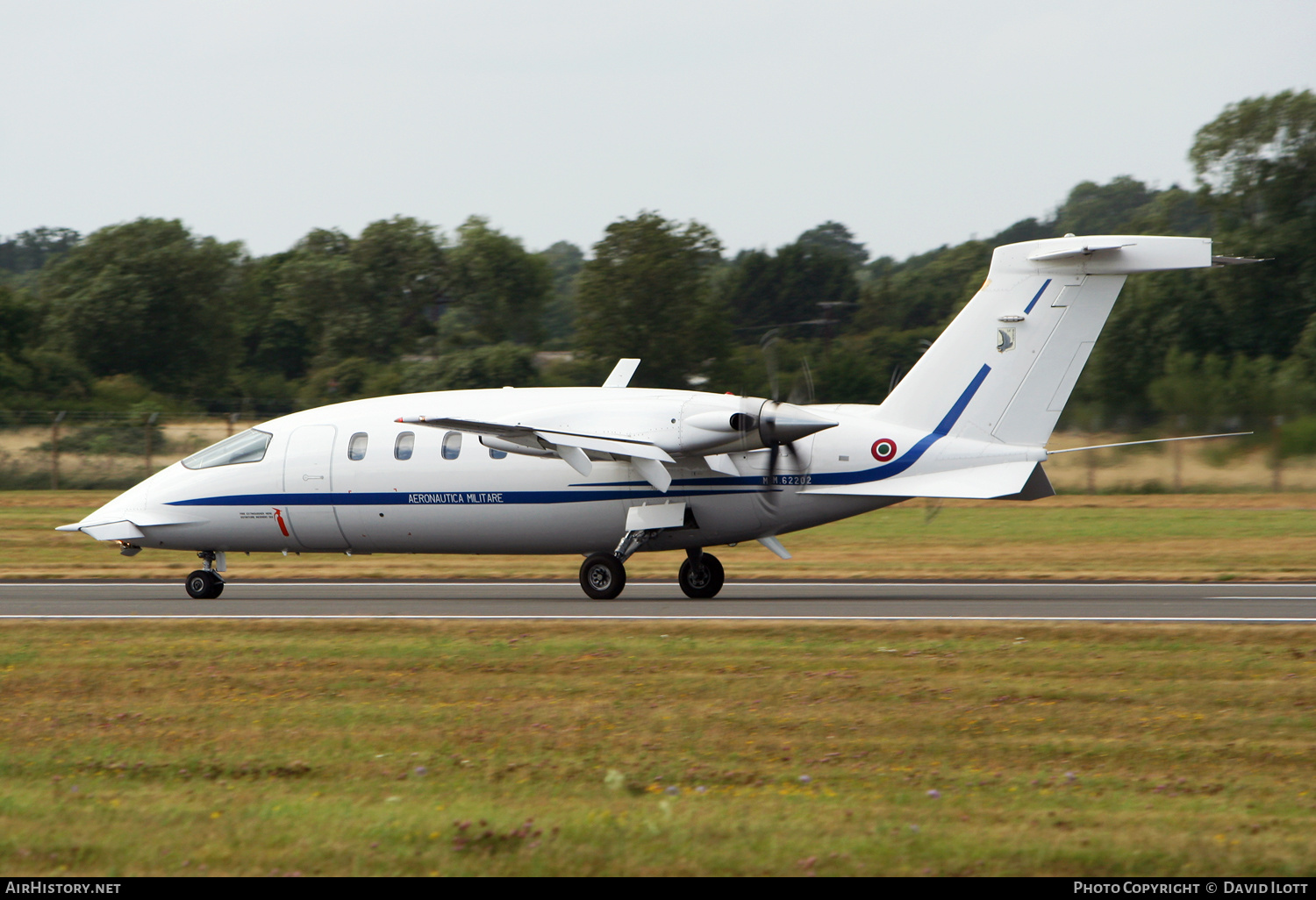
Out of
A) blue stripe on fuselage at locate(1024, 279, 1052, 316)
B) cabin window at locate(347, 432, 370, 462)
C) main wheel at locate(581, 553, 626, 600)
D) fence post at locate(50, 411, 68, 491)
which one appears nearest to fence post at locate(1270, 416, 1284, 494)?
blue stripe on fuselage at locate(1024, 279, 1052, 316)

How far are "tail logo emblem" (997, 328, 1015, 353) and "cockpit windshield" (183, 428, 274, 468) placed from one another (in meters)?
11.1

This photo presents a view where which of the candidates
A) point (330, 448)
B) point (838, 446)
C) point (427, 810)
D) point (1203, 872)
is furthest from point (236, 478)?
point (1203, 872)

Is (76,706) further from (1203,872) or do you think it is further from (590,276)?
(590,276)

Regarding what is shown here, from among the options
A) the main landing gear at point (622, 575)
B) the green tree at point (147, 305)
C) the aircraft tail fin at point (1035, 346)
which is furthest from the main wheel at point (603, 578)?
the green tree at point (147, 305)

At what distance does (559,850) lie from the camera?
7.07 m

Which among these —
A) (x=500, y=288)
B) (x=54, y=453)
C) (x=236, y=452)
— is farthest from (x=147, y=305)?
(x=236, y=452)

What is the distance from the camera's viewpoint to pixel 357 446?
2047 centimetres

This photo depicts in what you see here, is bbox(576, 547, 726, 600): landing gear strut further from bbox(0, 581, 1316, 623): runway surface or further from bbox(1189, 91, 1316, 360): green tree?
bbox(1189, 91, 1316, 360): green tree

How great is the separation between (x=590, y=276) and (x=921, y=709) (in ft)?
168

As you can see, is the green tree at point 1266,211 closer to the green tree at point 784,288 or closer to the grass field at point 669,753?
the green tree at point 784,288

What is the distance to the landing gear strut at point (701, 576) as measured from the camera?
19.9 metres

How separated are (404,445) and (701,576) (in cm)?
482

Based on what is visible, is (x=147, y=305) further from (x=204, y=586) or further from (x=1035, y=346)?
(x=1035, y=346)

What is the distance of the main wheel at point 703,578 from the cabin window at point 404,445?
14.5ft
